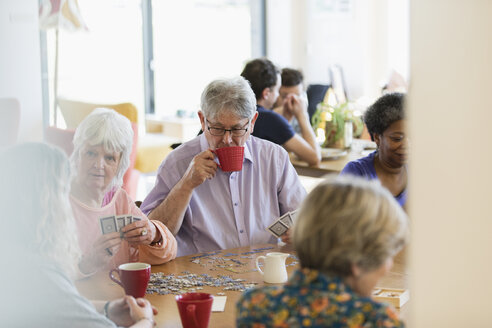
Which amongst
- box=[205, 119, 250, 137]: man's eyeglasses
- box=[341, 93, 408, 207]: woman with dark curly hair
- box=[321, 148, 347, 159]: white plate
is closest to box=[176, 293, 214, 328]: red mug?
box=[205, 119, 250, 137]: man's eyeglasses

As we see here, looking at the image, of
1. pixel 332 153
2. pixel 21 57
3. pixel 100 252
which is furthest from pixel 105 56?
pixel 21 57

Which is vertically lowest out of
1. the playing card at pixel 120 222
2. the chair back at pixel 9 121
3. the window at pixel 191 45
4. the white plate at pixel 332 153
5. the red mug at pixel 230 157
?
the white plate at pixel 332 153

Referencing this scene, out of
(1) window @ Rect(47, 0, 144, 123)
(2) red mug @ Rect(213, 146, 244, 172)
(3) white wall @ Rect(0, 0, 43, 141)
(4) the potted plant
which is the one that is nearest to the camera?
(3) white wall @ Rect(0, 0, 43, 141)

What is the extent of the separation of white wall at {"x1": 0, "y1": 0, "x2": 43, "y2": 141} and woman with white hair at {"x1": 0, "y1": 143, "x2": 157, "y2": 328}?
18cm

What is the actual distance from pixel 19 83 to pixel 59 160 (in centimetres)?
26

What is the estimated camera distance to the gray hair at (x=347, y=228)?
934 millimetres

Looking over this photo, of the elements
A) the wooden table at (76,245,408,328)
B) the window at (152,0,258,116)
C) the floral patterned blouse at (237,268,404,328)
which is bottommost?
the wooden table at (76,245,408,328)

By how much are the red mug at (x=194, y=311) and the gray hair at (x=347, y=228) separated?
39 centimetres

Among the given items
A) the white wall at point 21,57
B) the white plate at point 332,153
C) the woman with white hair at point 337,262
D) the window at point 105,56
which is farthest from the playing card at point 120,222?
the window at point 105,56

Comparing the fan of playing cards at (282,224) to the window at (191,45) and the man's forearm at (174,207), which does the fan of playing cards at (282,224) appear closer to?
the man's forearm at (174,207)

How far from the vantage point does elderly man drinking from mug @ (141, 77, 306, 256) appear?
2.24 metres

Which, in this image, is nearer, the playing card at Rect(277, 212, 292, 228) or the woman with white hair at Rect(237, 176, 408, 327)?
the woman with white hair at Rect(237, 176, 408, 327)

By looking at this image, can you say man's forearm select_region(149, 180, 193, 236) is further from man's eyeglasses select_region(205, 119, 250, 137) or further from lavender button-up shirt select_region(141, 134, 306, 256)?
man's eyeglasses select_region(205, 119, 250, 137)

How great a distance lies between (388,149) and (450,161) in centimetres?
152
